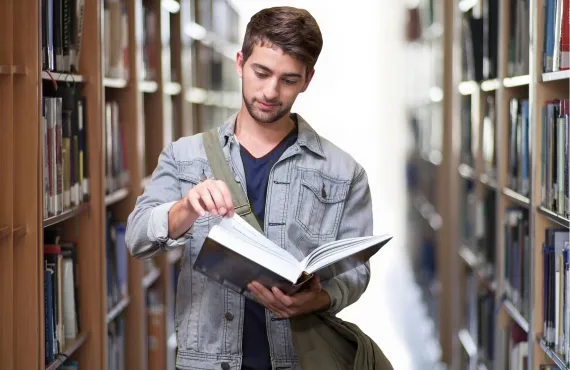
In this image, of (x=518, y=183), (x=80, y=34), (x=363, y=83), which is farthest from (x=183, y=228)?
(x=363, y=83)

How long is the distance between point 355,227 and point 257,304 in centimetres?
27

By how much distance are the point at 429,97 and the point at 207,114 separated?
1.45 m

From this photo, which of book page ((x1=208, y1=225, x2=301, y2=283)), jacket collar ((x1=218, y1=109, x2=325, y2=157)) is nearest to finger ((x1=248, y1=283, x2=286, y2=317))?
book page ((x1=208, y1=225, x2=301, y2=283))

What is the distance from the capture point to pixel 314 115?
8156 millimetres

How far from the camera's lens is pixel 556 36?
8.17ft

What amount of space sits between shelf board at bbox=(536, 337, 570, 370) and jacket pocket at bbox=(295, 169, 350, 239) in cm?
77

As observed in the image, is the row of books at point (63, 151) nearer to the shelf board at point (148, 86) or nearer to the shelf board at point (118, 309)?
the shelf board at point (118, 309)

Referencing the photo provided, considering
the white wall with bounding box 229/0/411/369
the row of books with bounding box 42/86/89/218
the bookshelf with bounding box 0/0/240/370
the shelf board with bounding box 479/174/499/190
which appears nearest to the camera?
the bookshelf with bounding box 0/0/240/370

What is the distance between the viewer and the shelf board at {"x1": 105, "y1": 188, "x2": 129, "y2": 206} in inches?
126

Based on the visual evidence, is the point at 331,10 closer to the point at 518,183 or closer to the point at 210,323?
the point at 518,183

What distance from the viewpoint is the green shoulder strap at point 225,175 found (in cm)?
185

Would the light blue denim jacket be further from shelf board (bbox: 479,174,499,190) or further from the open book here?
shelf board (bbox: 479,174,499,190)

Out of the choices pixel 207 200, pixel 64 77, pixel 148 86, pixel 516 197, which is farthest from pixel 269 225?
pixel 148 86

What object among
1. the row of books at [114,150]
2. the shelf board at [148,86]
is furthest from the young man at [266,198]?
the shelf board at [148,86]
